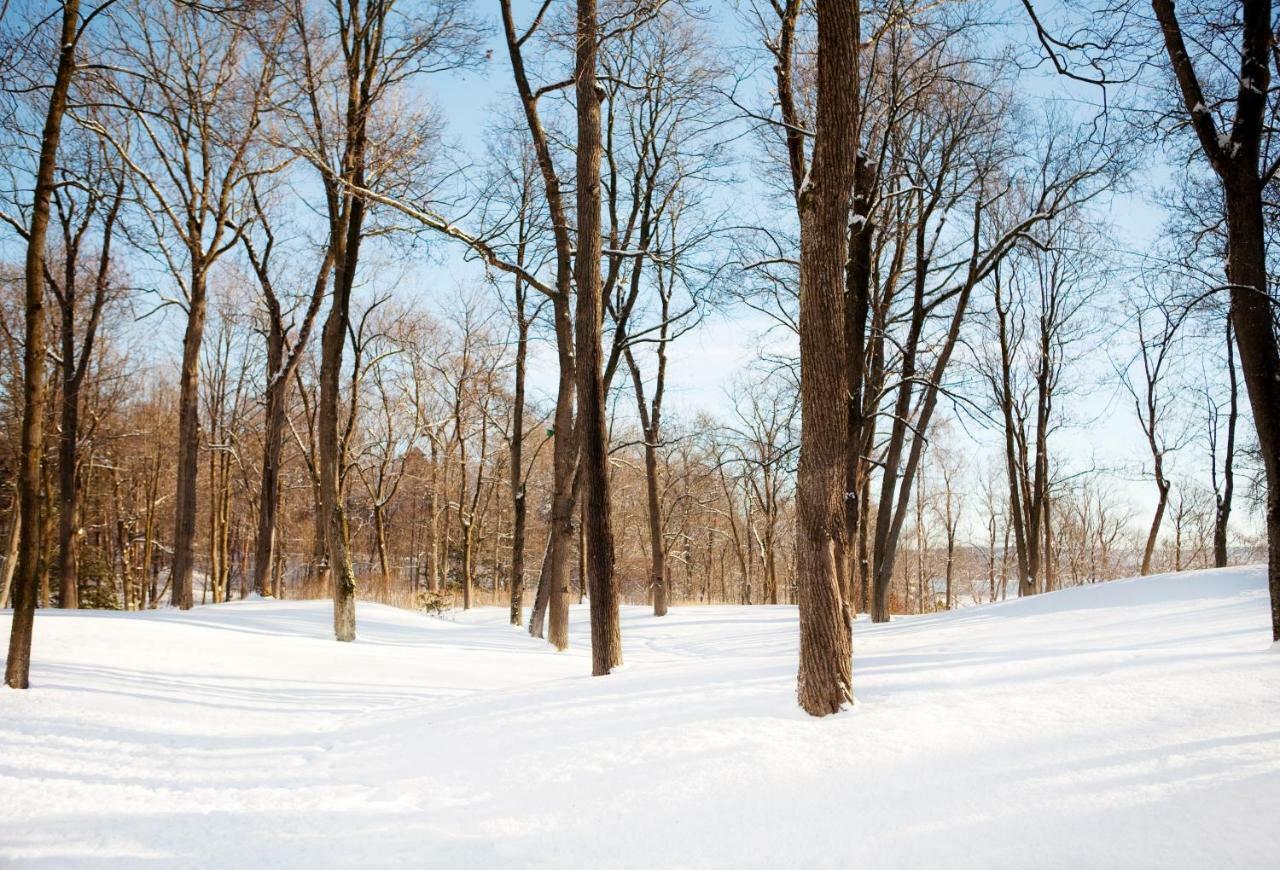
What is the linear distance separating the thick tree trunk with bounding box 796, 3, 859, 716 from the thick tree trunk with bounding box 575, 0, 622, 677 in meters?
2.86

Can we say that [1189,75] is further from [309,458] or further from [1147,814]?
[309,458]

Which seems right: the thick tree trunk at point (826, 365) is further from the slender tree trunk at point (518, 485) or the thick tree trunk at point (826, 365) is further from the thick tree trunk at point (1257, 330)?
the slender tree trunk at point (518, 485)

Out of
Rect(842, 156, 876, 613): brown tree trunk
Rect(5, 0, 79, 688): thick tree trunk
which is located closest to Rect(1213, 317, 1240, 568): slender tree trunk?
Rect(842, 156, 876, 613): brown tree trunk

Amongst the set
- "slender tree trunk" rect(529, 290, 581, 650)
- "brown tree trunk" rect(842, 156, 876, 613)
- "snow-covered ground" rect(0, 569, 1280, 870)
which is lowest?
"snow-covered ground" rect(0, 569, 1280, 870)

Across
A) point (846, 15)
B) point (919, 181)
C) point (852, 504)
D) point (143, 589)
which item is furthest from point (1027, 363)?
point (143, 589)

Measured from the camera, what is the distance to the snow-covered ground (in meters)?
3.29

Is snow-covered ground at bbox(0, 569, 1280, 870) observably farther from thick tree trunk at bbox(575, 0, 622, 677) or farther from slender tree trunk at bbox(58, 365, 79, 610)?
slender tree trunk at bbox(58, 365, 79, 610)

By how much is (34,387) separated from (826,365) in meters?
6.37

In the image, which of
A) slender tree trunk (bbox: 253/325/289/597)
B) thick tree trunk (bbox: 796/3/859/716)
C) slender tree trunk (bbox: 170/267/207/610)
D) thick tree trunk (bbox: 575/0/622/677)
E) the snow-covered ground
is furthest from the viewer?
slender tree trunk (bbox: 253/325/289/597)

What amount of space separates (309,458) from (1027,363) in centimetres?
2138

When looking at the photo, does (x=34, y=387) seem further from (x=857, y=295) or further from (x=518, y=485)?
(x=518, y=485)

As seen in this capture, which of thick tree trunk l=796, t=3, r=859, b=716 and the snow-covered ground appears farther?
thick tree trunk l=796, t=3, r=859, b=716

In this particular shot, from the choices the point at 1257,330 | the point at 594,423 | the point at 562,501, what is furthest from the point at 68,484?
the point at 1257,330

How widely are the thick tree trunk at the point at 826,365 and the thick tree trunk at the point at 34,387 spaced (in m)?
5.70
